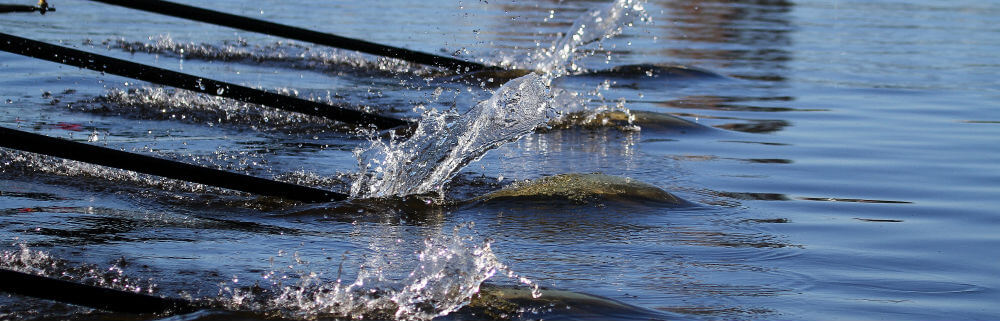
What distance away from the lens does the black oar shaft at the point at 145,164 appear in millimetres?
4926

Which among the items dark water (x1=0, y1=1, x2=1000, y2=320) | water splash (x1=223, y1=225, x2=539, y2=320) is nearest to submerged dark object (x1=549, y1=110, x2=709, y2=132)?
dark water (x1=0, y1=1, x2=1000, y2=320)

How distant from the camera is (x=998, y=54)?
47.6 feet

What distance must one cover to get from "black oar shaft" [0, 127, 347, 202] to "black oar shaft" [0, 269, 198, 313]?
4.57ft

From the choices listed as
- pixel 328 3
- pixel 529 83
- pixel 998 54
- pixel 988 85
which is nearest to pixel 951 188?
pixel 529 83

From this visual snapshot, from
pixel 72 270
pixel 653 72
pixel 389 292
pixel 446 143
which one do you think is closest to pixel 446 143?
pixel 446 143

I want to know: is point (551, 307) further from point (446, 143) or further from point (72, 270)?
point (446, 143)

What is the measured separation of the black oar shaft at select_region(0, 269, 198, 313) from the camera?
361cm

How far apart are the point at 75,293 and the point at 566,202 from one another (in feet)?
9.38

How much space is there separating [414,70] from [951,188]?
6.12m

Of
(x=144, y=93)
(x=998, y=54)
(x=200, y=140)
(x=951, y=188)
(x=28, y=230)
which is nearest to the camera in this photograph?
(x=28, y=230)

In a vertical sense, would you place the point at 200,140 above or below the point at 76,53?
below

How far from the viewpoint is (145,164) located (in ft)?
16.9

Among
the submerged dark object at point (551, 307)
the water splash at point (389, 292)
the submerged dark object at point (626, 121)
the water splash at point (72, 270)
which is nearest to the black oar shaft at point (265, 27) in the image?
the submerged dark object at point (626, 121)

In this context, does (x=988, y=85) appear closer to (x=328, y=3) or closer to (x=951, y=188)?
(x=951, y=188)
